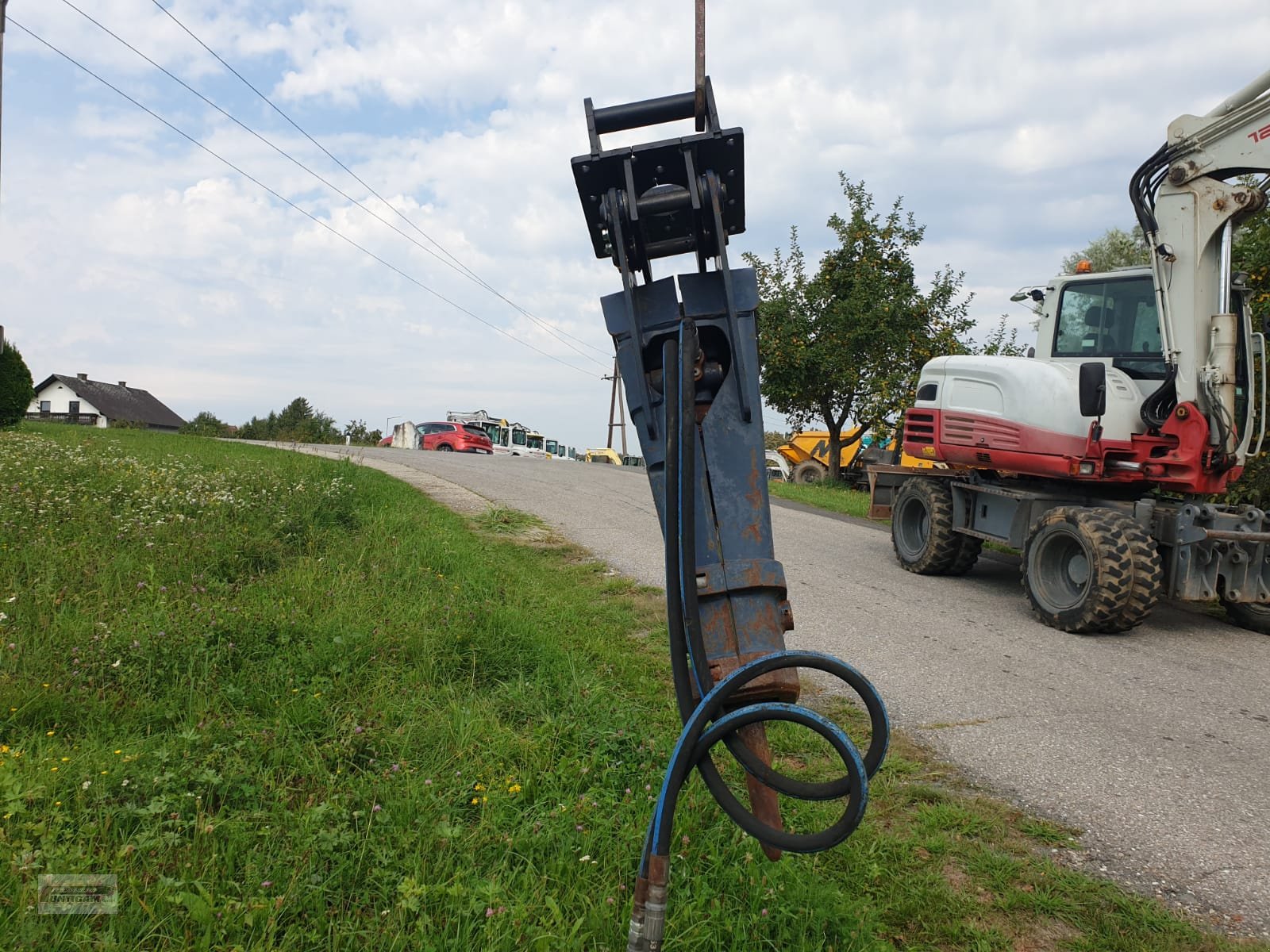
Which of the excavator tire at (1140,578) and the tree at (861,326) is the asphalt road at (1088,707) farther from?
the tree at (861,326)

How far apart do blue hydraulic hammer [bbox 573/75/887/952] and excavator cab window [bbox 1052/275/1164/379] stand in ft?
22.1

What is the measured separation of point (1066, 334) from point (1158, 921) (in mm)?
6623

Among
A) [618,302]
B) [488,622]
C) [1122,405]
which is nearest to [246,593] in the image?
[488,622]

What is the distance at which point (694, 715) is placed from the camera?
1.88 m

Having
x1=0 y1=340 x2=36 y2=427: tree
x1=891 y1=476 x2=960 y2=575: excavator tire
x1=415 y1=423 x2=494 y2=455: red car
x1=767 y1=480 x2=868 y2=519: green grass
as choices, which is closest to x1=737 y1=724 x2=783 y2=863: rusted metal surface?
x1=891 y1=476 x2=960 y2=575: excavator tire

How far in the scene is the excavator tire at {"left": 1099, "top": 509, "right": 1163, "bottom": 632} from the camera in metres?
6.59

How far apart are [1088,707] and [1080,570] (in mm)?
2458

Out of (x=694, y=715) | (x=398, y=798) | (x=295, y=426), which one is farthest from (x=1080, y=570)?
(x=295, y=426)

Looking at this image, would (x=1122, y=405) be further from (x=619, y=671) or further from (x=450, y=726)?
(x=450, y=726)

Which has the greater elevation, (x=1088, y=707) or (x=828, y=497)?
(x=828, y=497)

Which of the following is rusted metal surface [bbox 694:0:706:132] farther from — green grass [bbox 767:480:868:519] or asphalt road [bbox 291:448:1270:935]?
green grass [bbox 767:480:868:519]

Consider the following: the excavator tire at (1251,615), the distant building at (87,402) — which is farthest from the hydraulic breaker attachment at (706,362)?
the distant building at (87,402)

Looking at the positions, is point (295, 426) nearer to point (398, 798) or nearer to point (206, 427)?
point (206, 427)

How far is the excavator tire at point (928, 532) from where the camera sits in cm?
911
